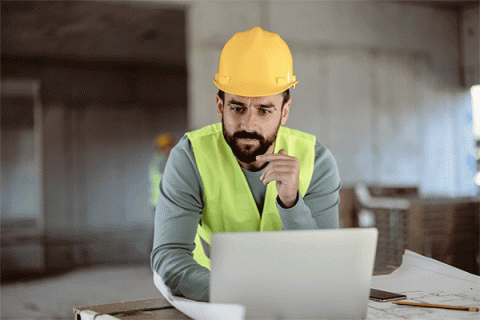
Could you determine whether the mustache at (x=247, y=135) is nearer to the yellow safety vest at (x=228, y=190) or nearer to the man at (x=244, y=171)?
the man at (x=244, y=171)

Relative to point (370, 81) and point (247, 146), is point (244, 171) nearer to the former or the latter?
point (247, 146)

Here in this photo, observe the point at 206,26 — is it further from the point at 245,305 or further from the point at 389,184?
the point at 245,305

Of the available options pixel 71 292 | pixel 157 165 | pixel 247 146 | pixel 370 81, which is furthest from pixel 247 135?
pixel 370 81

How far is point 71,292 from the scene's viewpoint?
5.91 metres

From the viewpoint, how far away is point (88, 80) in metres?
12.6

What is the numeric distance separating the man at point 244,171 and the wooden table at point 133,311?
0.22 ft

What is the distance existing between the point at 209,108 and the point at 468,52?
4.85 meters

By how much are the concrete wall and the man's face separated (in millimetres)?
5263

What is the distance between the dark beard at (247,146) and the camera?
167 centimetres

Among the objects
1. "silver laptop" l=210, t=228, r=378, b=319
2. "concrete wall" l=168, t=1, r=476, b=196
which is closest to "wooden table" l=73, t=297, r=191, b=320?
"silver laptop" l=210, t=228, r=378, b=319

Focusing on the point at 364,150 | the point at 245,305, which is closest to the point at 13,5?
the point at 364,150

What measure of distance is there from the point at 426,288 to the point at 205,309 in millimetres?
799

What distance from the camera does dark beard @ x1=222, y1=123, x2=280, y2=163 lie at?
65.7 inches

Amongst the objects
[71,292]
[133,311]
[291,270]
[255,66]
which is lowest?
[71,292]
